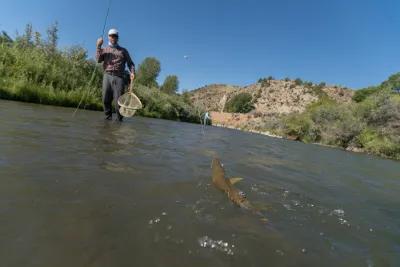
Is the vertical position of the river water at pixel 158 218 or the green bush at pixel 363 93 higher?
the green bush at pixel 363 93

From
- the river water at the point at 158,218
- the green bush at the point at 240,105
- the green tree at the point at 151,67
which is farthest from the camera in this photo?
the green bush at the point at 240,105

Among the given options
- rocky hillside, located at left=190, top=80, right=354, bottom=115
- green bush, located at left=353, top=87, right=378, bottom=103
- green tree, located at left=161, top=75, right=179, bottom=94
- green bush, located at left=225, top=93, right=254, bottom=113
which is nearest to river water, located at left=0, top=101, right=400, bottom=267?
green tree, located at left=161, top=75, right=179, bottom=94

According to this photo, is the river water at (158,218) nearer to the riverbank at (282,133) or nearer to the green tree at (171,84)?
the riverbank at (282,133)

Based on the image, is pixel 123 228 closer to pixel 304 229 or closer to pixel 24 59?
pixel 304 229

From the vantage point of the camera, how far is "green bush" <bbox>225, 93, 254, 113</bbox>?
85.5 meters

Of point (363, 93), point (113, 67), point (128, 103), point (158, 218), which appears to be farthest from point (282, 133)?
point (363, 93)

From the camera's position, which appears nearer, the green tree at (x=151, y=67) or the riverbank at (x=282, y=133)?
the riverbank at (x=282, y=133)

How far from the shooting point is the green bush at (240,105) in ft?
281

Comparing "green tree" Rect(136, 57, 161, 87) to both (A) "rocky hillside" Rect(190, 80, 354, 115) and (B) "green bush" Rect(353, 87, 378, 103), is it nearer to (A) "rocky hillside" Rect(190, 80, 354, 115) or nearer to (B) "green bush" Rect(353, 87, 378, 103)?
(A) "rocky hillside" Rect(190, 80, 354, 115)

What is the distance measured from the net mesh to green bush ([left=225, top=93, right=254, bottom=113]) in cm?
7655

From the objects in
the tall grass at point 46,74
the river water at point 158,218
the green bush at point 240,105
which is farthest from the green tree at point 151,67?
the river water at point 158,218

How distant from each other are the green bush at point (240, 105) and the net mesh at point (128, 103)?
3014 inches

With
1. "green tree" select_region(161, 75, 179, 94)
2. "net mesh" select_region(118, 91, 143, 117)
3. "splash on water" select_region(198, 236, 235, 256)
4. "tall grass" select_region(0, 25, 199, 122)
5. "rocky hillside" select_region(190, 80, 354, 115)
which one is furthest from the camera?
"rocky hillside" select_region(190, 80, 354, 115)

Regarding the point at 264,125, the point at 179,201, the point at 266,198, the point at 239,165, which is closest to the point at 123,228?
the point at 179,201
